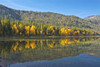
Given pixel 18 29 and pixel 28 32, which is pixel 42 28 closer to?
pixel 28 32

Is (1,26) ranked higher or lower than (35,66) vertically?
higher

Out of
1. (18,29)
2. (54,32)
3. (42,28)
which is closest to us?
(18,29)

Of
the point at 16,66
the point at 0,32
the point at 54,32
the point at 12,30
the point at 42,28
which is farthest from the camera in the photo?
the point at 54,32

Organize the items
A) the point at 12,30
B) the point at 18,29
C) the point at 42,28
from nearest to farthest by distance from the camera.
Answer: the point at 12,30 → the point at 18,29 → the point at 42,28

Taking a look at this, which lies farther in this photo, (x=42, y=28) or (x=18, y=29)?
(x=42, y=28)

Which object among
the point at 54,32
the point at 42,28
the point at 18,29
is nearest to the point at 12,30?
the point at 18,29

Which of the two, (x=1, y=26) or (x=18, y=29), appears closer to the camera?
(x=1, y=26)

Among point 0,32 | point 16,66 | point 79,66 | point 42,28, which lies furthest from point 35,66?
point 42,28

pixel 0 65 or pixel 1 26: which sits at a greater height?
pixel 1 26

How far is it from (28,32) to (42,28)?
35.5m

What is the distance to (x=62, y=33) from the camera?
17962 cm

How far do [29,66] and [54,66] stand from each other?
3.58 metres

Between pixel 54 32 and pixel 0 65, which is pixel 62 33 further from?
pixel 0 65

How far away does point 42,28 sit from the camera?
159 meters
